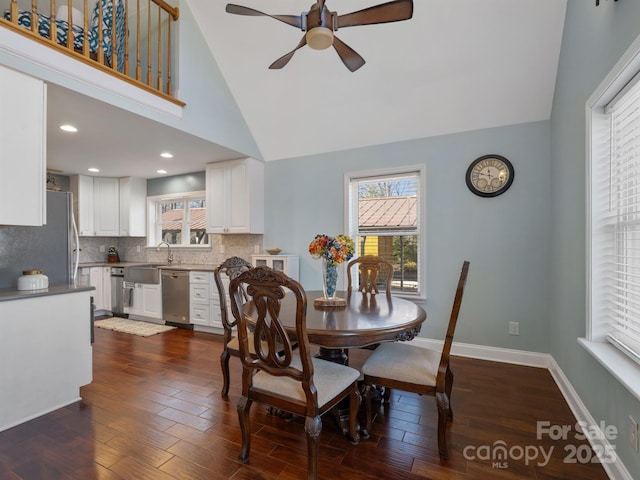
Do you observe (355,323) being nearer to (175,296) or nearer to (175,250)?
(175,296)

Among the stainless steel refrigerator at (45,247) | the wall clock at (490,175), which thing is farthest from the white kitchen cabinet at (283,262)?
the wall clock at (490,175)

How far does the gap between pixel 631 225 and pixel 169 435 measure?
118 inches

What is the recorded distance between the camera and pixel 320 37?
190 centimetres

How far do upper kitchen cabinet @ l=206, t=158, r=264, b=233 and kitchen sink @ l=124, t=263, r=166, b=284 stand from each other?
1.09 meters

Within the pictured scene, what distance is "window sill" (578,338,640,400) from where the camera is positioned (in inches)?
54.6

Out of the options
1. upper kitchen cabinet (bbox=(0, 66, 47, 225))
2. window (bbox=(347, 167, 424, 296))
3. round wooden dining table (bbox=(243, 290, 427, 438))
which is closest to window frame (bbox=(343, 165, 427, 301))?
window (bbox=(347, 167, 424, 296))

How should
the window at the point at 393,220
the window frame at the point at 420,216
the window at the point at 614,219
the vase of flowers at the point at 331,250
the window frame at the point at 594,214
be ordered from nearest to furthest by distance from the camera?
the window at the point at 614,219 → the window frame at the point at 594,214 → the vase of flowers at the point at 331,250 → the window frame at the point at 420,216 → the window at the point at 393,220

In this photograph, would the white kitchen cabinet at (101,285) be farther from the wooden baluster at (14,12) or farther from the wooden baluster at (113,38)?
the wooden baluster at (14,12)

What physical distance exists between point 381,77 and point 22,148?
3094 millimetres

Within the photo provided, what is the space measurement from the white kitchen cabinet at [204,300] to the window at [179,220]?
1.04 meters

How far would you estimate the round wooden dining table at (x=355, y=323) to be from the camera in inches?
66.6

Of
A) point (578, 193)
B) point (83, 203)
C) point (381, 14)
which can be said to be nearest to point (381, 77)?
point (381, 14)

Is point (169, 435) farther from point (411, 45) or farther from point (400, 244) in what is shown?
point (411, 45)

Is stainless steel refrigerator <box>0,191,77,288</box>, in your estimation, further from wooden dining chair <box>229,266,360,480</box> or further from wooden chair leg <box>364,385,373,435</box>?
wooden chair leg <box>364,385,373,435</box>
